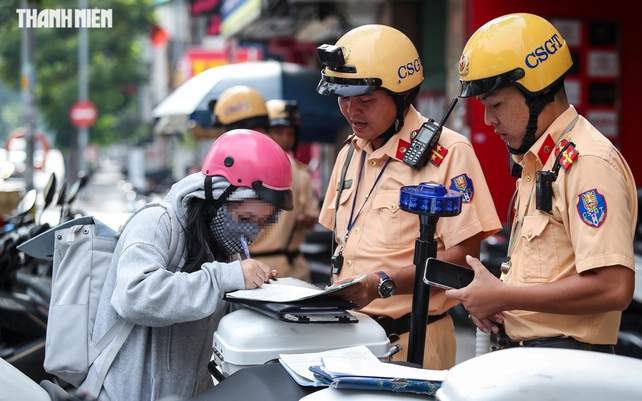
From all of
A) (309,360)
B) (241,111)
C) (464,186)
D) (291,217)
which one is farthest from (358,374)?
(241,111)

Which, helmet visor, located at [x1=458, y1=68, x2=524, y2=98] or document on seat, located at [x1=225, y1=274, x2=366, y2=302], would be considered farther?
helmet visor, located at [x1=458, y1=68, x2=524, y2=98]

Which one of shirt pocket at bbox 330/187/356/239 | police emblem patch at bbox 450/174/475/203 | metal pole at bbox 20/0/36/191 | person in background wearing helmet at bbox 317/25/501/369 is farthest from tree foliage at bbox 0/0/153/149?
police emblem patch at bbox 450/174/475/203

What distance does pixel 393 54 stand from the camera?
2750 mm

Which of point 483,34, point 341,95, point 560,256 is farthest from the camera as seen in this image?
point 341,95

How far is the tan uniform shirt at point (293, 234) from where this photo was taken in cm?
503

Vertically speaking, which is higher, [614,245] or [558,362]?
[614,245]

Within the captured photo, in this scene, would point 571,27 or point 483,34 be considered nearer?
point 483,34

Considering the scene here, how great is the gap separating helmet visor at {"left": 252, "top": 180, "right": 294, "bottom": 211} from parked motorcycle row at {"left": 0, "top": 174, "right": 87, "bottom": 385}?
1.61 m

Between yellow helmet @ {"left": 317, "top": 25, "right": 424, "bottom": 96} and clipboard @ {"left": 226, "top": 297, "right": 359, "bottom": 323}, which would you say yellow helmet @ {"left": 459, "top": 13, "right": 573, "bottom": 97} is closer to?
yellow helmet @ {"left": 317, "top": 25, "right": 424, "bottom": 96}

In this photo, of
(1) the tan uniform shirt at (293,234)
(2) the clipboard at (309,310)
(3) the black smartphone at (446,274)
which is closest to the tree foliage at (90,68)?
(1) the tan uniform shirt at (293,234)

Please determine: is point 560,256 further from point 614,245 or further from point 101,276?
point 101,276

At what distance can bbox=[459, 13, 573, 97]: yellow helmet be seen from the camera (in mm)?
2154

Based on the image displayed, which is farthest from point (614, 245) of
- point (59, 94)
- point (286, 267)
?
point (59, 94)

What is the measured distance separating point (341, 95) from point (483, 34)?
2.21 feet
